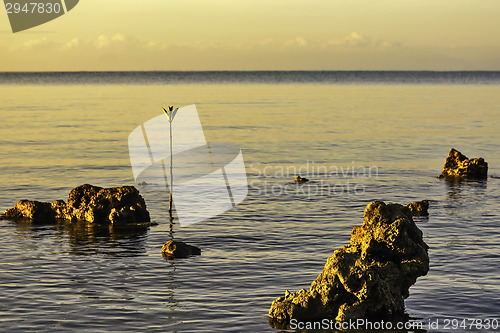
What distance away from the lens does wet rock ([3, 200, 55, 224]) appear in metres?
41.7

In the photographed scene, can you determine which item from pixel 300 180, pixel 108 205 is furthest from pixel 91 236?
pixel 300 180

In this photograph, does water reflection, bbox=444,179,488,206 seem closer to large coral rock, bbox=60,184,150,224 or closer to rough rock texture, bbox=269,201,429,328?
large coral rock, bbox=60,184,150,224

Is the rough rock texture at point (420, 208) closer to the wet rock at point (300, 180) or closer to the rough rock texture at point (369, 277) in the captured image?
the wet rock at point (300, 180)

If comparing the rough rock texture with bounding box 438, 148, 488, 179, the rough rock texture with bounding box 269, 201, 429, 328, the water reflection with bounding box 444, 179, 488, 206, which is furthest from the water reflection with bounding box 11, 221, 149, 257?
the rough rock texture with bounding box 438, 148, 488, 179

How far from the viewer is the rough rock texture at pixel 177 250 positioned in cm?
3331

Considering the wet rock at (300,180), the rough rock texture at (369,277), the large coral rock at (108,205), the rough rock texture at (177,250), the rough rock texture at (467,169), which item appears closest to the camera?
the rough rock texture at (369,277)

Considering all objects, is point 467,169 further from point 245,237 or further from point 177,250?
point 177,250

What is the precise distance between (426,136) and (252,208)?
48208mm

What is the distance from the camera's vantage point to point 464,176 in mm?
57312

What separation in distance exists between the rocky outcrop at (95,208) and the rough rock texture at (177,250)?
24.8 ft

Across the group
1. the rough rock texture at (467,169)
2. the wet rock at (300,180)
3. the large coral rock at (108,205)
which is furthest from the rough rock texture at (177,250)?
the rough rock texture at (467,169)

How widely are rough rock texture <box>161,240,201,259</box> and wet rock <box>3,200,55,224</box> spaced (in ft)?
36.7

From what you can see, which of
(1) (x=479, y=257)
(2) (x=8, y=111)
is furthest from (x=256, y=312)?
(2) (x=8, y=111)

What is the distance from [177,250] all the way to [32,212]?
12510 mm
